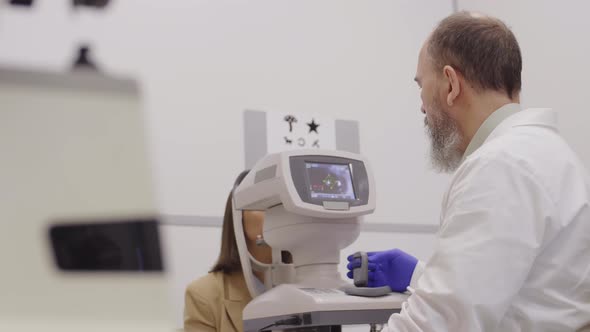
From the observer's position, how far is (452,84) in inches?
72.2

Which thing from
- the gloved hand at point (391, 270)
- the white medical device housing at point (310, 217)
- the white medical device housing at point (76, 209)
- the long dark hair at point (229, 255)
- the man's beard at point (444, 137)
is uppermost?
the white medical device housing at point (76, 209)

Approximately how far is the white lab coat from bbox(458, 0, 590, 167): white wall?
67.6 inches

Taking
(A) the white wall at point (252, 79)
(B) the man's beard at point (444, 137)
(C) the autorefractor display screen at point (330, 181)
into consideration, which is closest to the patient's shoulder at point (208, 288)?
(A) the white wall at point (252, 79)

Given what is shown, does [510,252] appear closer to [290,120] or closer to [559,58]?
[290,120]

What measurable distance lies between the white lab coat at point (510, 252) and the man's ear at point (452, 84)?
0.36 m

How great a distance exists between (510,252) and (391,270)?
63 cm

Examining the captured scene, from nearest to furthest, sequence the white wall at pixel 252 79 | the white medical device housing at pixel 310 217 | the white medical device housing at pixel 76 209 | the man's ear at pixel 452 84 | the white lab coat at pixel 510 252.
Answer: the white medical device housing at pixel 76 209
the white lab coat at pixel 510 252
the white medical device housing at pixel 310 217
the man's ear at pixel 452 84
the white wall at pixel 252 79

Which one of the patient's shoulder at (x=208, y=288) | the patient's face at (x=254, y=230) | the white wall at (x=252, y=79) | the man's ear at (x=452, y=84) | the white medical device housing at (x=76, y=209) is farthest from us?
the white wall at (x=252, y=79)

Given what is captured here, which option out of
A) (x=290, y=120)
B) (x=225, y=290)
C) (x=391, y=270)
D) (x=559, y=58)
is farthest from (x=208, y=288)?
(x=559, y=58)

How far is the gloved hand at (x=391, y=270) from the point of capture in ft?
6.24

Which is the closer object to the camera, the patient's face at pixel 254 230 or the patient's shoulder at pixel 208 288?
the patient's face at pixel 254 230

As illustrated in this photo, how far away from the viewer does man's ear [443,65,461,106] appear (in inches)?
71.7

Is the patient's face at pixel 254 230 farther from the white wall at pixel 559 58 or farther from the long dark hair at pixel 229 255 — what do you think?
the white wall at pixel 559 58

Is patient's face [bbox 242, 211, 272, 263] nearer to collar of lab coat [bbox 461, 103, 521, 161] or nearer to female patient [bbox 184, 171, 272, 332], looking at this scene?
female patient [bbox 184, 171, 272, 332]
